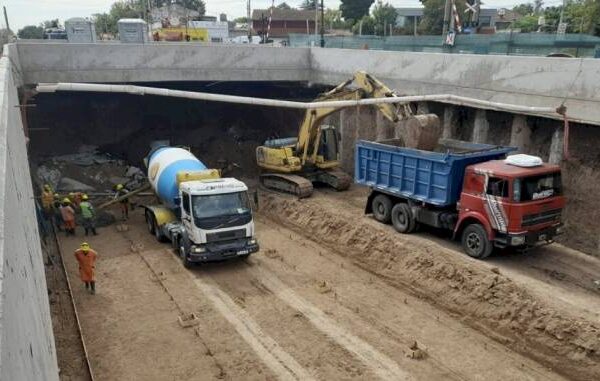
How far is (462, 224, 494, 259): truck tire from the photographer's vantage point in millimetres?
13227

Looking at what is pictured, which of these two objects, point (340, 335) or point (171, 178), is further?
point (171, 178)

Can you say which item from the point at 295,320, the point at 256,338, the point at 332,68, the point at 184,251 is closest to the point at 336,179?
the point at 332,68

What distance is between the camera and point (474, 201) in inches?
527

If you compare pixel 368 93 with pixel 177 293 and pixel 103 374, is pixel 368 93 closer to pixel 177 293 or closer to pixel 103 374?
pixel 177 293

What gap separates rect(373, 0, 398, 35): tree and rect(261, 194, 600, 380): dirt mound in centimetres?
5224

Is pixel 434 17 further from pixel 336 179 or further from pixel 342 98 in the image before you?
pixel 342 98

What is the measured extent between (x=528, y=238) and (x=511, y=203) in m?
1.08

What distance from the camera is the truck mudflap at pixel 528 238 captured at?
41.4 ft

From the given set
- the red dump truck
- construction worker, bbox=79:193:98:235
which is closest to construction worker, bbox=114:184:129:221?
construction worker, bbox=79:193:98:235

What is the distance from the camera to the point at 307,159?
20500 mm

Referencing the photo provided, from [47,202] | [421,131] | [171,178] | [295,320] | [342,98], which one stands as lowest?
[295,320]

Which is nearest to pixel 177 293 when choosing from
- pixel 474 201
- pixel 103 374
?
pixel 103 374

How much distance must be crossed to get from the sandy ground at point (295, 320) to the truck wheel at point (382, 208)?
0.72 meters

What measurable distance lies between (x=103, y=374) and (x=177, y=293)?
3533 mm
